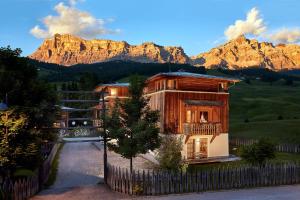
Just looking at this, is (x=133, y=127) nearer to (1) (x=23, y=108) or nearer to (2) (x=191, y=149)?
(1) (x=23, y=108)

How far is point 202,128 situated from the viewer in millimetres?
38531

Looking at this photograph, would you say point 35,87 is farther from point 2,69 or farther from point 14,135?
point 14,135

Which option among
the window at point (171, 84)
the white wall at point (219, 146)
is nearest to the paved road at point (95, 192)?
the window at point (171, 84)

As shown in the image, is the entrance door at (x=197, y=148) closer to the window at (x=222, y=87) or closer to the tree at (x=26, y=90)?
the window at (x=222, y=87)

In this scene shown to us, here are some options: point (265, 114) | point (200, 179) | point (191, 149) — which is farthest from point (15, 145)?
point (265, 114)

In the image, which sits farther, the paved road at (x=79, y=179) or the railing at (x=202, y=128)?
the railing at (x=202, y=128)

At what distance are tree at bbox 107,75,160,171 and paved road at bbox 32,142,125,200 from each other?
11.7ft

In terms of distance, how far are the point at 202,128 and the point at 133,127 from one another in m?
13.2

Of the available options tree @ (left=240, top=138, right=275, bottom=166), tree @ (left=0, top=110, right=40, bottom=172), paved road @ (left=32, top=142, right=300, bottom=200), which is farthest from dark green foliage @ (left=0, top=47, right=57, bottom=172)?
tree @ (left=240, top=138, right=275, bottom=166)

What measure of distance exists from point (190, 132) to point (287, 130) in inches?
1015

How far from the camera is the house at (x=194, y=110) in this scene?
125 feet

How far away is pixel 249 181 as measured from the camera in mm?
26469

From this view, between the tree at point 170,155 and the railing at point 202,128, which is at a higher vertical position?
the railing at point 202,128

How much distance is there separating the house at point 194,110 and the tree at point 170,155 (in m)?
7.61
